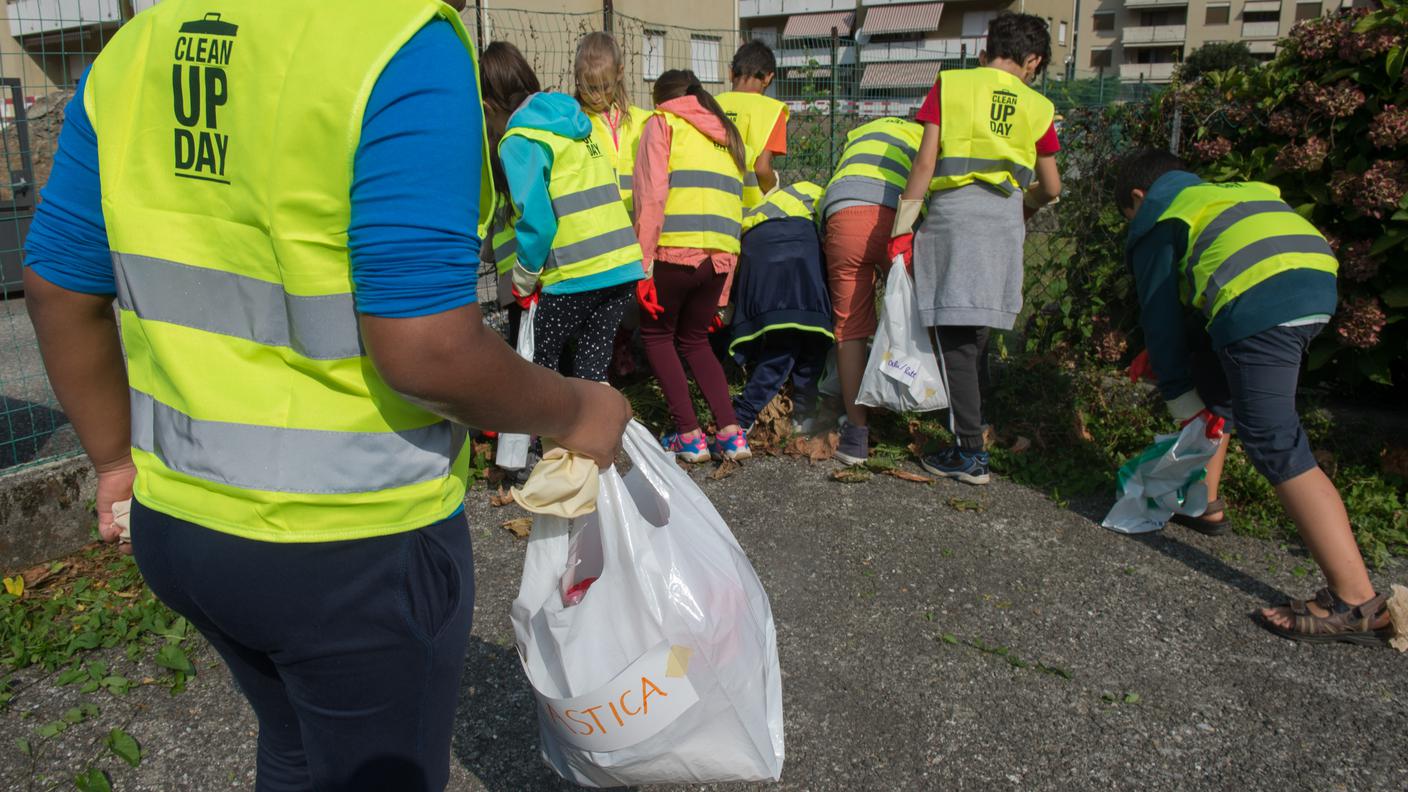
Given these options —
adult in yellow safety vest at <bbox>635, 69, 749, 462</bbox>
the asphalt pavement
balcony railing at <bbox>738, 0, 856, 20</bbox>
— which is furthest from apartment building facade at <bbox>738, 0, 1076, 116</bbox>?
the asphalt pavement

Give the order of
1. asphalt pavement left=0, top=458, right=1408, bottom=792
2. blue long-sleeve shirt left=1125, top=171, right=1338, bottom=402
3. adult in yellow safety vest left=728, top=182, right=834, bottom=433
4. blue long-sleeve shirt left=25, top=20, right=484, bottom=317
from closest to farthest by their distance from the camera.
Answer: blue long-sleeve shirt left=25, top=20, right=484, bottom=317 < asphalt pavement left=0, top=458, right=1408, bottom=792 < blue long-sleeve shirt left=1125, top=171, right=1338, bottom=402 < adult in yellow safety vest left=728, top=182, right=834, bottom=433

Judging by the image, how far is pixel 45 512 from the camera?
3.67 meters

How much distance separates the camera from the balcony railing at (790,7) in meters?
49.7

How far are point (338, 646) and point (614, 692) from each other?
24.6 inches

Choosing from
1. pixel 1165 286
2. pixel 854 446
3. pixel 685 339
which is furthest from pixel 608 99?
pixel 1165 286

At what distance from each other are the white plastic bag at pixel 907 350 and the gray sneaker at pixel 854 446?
0.40 meters

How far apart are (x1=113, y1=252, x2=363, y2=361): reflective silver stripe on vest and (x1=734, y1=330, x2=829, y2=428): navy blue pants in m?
3.76

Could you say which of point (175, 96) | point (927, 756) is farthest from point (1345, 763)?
point (175, 96)

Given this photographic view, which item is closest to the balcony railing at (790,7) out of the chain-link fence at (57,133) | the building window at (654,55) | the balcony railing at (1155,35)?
the balcony railing at (1155,35)

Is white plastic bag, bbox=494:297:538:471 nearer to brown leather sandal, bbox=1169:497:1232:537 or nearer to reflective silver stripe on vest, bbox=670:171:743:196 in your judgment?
reflective silver stripe on vest, bbox=670:171:743:196

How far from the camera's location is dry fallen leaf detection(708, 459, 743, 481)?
4.54 metres

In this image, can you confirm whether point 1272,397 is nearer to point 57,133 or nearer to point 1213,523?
point 1213,523

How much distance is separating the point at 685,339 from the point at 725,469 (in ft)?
2.20

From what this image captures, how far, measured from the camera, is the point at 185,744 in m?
2.68
